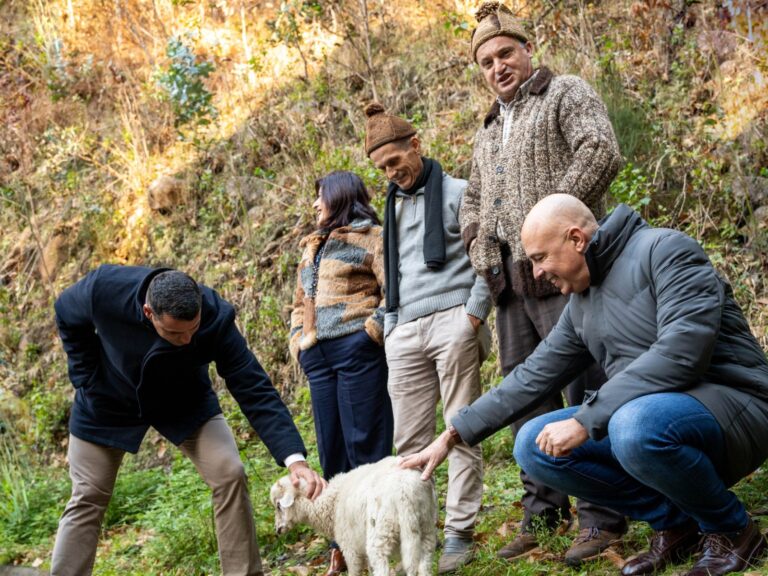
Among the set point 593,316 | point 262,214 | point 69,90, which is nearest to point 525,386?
point 593,316

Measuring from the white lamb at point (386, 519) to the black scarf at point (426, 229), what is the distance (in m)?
1.20

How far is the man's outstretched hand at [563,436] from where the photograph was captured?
351cm

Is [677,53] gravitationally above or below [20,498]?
above

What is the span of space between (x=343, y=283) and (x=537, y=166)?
62.5 inches

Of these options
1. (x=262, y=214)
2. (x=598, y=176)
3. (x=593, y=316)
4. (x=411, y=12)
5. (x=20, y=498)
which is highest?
(x=411, y=12)

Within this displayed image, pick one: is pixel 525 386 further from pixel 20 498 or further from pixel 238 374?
pixel 20 498

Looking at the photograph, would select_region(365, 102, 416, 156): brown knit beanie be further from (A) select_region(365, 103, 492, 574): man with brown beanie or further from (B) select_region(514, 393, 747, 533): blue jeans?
(B) select_region(514, 393, 747, 533): blue jeans

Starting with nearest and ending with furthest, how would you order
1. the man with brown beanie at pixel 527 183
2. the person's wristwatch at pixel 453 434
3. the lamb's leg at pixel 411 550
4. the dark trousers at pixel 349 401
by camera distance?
1. the lamb's leg at pixel 411 550
2. the person's wristwatch at pixel 453 434
3. the man with brown beanie at pixel 527 183
4. the dark trousers at pixel 349 401

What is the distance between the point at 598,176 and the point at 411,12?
8.45 m

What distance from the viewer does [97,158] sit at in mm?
14375

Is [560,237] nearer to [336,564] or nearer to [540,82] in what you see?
[540,82]

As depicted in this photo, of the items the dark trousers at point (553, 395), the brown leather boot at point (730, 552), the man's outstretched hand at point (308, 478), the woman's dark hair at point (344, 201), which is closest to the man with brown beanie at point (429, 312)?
the dark trousers at point (553, 395)

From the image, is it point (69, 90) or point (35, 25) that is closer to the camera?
point (69, 90)

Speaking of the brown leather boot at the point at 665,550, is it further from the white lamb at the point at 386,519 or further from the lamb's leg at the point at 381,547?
the lamb's leg at the point at 381,547
